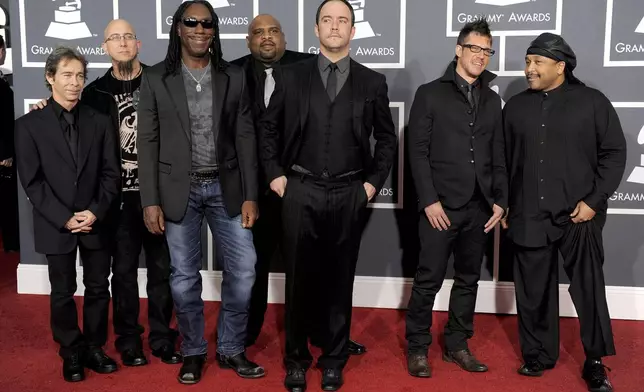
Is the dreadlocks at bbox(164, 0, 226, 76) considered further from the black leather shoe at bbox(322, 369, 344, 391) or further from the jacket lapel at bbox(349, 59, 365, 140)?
the black leather shoe at bbox(322, 369, 344, 391)

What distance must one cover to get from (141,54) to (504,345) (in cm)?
319

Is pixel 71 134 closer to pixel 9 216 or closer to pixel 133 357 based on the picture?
pixel 133 357

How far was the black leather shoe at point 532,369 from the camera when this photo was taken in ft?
12.6

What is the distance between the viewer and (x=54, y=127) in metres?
3.59

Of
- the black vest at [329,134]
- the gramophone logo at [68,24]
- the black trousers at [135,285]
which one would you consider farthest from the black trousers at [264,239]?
the gramophone logo at [68,24]

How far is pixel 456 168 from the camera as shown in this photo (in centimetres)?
373

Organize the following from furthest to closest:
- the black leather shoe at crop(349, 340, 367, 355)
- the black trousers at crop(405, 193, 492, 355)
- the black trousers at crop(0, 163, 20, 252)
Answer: the black trousers at crop(0, 163, 20, 252) < the black leather shoe at crop(349, 340, 367, 355) < the black trousers at crop(405, 193, 492, 355)

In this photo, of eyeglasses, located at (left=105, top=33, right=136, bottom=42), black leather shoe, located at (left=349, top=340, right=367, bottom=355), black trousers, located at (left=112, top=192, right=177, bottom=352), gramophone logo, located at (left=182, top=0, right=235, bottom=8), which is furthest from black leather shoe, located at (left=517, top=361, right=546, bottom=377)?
gramophone logo, located at (left=182, top=0, right=235, bottom=8)

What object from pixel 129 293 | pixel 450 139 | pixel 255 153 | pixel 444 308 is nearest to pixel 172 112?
pixel 255 153

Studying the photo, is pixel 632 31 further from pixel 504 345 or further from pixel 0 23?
pixel 0 23

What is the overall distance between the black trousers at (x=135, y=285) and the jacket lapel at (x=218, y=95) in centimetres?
79

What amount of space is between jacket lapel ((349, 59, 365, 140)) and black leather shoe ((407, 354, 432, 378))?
4.31ft

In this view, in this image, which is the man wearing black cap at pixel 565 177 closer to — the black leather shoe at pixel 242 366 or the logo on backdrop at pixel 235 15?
the black leather shoe at pixel 242 366

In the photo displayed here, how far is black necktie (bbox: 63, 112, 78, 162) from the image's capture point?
3.63m
